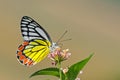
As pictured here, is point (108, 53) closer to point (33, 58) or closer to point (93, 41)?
point (93, 41)

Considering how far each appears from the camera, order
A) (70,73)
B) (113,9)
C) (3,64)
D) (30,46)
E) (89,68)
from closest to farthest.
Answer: (70,73)
(30,46)
(3,64)
(89,68)
(113,9)

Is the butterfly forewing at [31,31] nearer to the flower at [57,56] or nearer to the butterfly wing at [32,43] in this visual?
the butterfly wing at [32,43]

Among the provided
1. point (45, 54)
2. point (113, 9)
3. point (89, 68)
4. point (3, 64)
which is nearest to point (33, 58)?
point (45, 54)

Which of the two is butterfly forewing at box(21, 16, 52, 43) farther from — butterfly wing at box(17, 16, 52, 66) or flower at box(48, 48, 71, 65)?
flower at box(48, 48, 71, 65)

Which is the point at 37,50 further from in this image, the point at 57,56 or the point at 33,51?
the point at 57,56

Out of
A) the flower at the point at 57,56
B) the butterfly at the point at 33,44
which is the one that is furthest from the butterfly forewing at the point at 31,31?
the flower at the point at 57,56

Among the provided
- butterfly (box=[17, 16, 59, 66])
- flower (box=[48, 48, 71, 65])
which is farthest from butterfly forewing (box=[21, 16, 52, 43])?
flower (box=[48, 48, 71, 65])

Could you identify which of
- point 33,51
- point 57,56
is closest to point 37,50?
point 33,51
